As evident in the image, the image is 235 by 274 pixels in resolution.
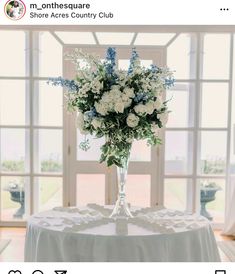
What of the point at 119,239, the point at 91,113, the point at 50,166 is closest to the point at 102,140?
the point at 50,166

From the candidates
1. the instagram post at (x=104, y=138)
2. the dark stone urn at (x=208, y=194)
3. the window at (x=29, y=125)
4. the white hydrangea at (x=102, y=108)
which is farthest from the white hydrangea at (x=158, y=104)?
the dark stone urn at (x=208, y=194)

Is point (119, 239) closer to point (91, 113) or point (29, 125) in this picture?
point (91, 113)

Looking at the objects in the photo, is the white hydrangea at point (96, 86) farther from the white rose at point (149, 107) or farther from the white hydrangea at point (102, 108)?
the white rose at point (149, 107)

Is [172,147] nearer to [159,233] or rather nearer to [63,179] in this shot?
[63,179]

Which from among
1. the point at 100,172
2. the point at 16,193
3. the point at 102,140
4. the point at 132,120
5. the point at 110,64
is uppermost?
the point at 110,64

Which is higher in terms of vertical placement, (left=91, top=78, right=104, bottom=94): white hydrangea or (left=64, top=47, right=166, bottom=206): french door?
(left=91, top=78, right=104, bottom=94): white hydrangea

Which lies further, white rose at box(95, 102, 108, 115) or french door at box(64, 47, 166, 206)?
french door at box(64, 47, 166, 206)

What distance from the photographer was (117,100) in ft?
6.15

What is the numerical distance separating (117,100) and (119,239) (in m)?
0.62

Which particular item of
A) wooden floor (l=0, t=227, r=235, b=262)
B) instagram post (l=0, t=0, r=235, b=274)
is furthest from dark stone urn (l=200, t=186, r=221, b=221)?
wooden floor (l=0, t=227, r=235, b=262)

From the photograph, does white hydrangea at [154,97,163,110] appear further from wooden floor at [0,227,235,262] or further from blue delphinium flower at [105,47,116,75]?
wooden floor at [0,227,235,262]

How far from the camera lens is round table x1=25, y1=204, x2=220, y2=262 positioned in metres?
1.77
